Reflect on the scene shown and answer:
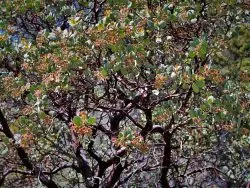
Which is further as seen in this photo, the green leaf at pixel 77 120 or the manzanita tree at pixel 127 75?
the manzanita tree at pixel 127 75

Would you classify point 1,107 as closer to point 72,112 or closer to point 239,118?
point 72,112

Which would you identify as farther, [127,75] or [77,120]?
[127,75]

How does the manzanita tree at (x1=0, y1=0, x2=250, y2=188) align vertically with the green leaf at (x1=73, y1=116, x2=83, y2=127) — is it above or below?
above

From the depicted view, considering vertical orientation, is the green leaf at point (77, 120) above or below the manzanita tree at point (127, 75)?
below

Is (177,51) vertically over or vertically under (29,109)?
over

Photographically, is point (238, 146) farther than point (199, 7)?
Yes

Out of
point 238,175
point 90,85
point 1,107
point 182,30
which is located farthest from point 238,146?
point 1,107

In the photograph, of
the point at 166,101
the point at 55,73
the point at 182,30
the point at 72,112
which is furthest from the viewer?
the point at 72,112

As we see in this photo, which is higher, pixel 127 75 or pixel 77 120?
pixel 127 75

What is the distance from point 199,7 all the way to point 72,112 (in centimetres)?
170

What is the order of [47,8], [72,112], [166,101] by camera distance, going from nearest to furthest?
[166,101]
[72,112]
[47,8]

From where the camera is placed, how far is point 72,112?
4.78 meters

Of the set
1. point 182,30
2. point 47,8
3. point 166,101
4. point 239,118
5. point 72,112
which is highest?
point 47,8

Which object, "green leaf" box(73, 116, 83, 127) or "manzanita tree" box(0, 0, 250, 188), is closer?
"green leaf" box(73, 116, 83, 127)
